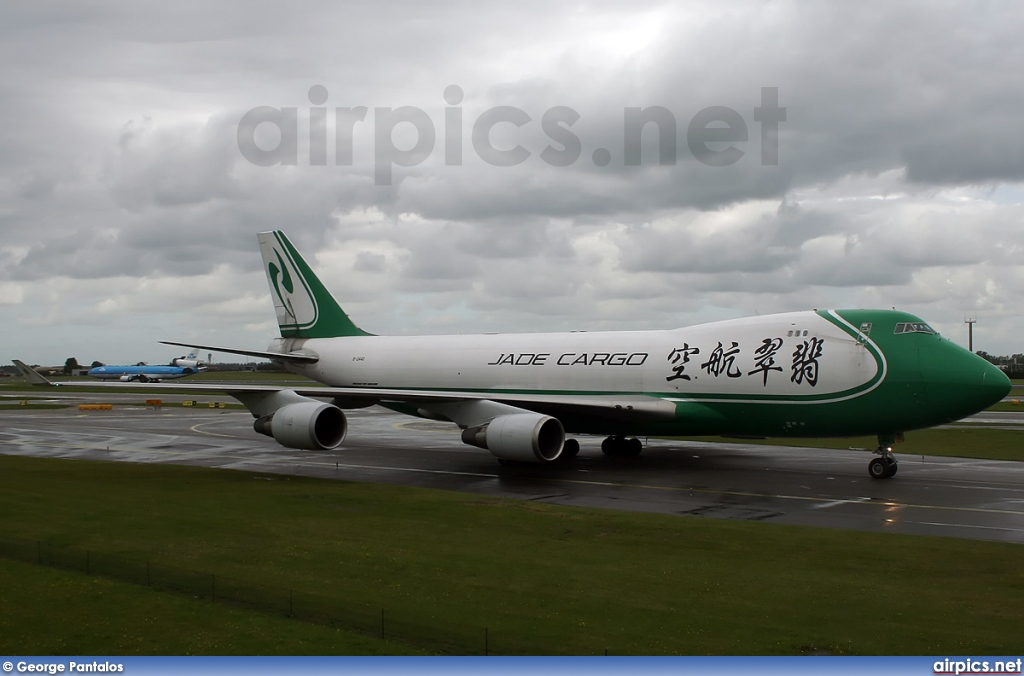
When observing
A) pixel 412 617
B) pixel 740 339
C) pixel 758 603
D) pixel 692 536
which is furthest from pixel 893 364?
pixel 412 617

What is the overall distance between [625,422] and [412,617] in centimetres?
1809

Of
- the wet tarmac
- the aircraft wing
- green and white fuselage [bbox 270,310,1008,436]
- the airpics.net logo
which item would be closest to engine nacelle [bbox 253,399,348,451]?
the wet tarmac

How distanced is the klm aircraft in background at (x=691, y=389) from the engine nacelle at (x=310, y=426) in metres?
0.05

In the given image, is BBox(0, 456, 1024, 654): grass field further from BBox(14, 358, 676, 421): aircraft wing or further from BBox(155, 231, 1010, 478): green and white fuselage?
BBox(14, 358, 676, 421): aircraft wing

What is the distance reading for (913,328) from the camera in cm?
2456

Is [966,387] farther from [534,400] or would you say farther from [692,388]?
[534,400]

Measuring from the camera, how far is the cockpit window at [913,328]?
80.5 feet

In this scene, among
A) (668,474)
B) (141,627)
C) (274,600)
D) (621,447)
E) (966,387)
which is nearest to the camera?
(141,627)

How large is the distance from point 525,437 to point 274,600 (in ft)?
45.2

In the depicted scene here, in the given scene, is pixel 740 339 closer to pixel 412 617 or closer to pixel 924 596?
pixel 924 596

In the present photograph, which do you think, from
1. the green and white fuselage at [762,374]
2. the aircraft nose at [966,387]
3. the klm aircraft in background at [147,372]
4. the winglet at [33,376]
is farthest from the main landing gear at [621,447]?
the klm aircraft in background at [147,372]

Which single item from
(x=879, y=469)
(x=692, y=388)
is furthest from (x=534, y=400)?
(x=879, y=469)

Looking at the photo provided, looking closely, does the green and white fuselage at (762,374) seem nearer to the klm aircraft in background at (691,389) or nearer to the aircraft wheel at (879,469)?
the klm aircraft in background at (691,389)

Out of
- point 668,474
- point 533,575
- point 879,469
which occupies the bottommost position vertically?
point 668,474
